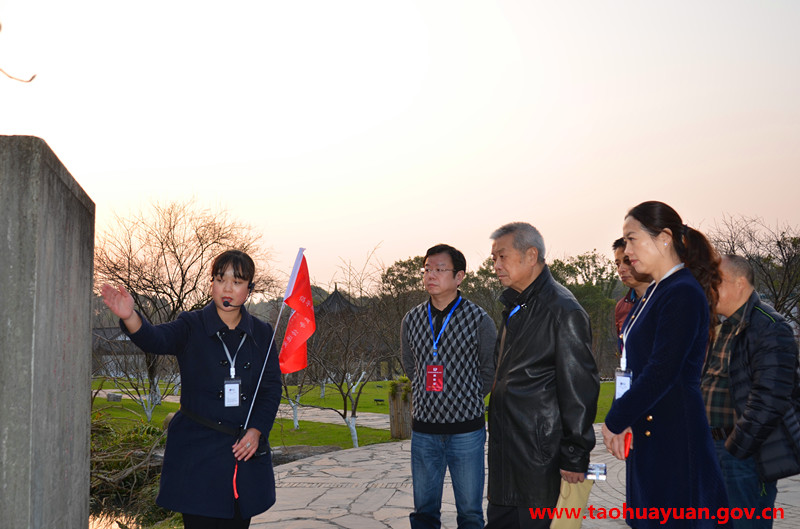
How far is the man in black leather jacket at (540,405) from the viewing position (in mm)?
3111

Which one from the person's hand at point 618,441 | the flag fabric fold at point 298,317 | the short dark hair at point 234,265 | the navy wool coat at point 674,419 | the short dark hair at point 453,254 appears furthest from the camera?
the short dark hair at point 453,254

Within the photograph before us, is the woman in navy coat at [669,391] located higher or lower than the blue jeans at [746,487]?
higher

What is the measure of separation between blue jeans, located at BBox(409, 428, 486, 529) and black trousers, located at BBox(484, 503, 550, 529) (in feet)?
2.41

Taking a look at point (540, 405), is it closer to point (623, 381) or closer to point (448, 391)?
point (623, 381)

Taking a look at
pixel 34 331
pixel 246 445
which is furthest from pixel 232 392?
pixel 34 331

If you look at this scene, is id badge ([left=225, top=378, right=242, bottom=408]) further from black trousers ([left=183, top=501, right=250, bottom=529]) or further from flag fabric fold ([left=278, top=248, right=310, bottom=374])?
flag fabric fold ([left=278, top=248, right=310, bottom=374])

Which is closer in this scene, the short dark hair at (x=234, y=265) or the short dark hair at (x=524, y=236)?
the short dark hair at (x=234, y=265)

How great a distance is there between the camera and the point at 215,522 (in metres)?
3.23

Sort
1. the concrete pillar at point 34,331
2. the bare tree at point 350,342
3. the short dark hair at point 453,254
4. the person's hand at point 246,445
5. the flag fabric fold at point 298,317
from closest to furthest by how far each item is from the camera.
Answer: the concrete pillar at point 34,331
the person's hand at point 246,445
the flag fabric fold at point 298,317
the short dark hair at point 453,254
the bare tree at point 350,342

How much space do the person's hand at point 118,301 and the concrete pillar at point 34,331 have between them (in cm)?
51

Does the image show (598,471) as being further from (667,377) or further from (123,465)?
(123,465)

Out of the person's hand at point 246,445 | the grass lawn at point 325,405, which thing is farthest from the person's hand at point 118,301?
the grass lawn at point 325,405

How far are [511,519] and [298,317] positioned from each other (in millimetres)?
1834

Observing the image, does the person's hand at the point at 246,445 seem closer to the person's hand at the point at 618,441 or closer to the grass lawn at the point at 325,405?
the person's hand at the point at 618,441
